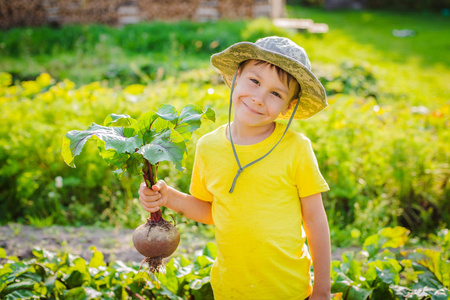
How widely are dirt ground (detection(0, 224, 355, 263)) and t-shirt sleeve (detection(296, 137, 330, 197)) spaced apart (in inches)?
55.0

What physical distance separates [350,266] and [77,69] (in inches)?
262

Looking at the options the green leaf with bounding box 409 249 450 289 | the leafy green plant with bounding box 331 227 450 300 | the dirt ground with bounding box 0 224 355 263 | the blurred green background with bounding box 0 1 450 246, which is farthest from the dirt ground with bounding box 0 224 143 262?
the green leaf with bounding box 409 249 450 289

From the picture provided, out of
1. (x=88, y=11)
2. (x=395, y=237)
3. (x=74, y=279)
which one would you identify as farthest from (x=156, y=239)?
(x=88, y=11)

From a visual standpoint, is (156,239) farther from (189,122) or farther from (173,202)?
(189,122)

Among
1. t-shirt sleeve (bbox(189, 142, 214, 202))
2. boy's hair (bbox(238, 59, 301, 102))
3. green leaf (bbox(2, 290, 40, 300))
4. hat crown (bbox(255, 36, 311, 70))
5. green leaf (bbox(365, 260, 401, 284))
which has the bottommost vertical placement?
green leaf (bbox(365, 260, 401, 284))

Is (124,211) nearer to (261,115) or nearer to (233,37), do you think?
(261,115)

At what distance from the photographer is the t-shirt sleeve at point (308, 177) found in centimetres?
156

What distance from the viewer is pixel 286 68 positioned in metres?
1.50

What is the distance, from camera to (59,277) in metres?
2.12

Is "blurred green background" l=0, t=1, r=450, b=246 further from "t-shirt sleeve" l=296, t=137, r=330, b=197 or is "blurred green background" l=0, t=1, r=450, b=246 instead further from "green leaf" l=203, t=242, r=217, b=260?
"t-shirt sleeve" l=296, t=137, r=330, b=197

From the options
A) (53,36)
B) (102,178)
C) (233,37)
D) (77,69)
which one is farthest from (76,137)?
(53,36)

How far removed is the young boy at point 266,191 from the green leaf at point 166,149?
0.19 meters

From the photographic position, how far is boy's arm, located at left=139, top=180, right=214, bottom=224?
1550mm

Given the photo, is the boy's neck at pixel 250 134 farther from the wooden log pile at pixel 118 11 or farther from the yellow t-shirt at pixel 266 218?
the wooden log pile at pixel 118 11
